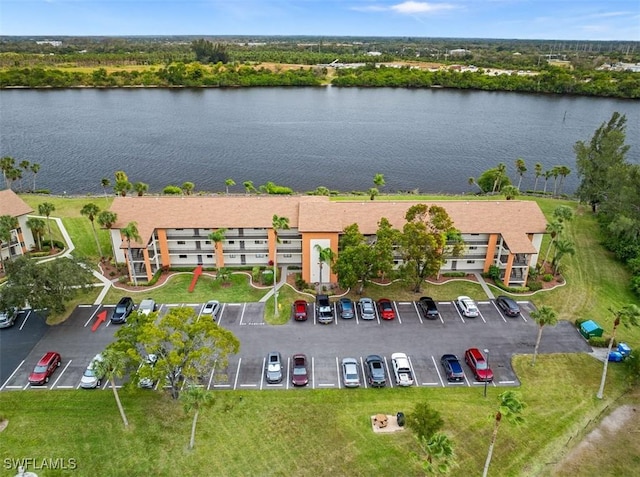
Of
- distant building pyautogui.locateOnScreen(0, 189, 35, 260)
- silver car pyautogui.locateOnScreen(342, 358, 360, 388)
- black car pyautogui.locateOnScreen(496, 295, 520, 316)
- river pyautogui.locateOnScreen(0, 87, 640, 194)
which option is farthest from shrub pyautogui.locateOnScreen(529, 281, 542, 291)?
distant building pyautogui.locateOnScreen(0, 189, 35, 260)

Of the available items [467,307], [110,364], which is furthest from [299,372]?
[467,307]

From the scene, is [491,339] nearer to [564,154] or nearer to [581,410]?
[581,410]

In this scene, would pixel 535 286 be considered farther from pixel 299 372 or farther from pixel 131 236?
pixel 131 236

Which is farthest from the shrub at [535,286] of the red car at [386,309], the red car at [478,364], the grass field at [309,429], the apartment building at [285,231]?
the red car at [386,309]

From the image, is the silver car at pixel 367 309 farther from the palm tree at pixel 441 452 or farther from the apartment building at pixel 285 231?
the palm tree at pixel 441 452

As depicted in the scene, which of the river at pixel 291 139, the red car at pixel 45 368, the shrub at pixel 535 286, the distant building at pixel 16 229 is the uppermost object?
the distant building at pixel 16 229
